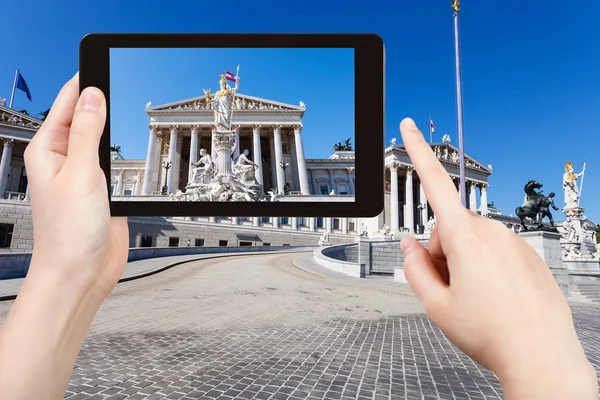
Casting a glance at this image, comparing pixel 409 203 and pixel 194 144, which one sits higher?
pixel 194 144

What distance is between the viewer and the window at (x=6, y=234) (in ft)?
117

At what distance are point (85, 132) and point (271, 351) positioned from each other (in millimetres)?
5625

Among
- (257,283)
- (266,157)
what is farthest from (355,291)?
(266,157)

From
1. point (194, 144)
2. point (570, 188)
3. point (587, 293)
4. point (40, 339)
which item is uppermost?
point (194, 144)

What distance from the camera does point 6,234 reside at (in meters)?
36.1

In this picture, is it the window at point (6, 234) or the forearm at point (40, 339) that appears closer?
the forearm at point (40, 339)

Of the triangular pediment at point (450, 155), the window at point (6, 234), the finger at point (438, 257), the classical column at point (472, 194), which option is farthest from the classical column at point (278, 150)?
the finger at point (438, 257)

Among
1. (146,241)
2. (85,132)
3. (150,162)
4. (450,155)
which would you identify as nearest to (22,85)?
(150,162)

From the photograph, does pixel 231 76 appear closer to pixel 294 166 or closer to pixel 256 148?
pixel 256 148

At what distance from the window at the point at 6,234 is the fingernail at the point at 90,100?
45.2 meters

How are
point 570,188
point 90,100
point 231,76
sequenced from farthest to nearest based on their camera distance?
point 570,188 < point 231,76 < point 90,100

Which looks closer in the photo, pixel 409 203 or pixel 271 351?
pixel 271 351

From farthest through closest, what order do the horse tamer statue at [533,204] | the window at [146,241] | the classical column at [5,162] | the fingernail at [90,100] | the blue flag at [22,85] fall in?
1. the classical column at [5,162]
2. the blue flag at [22,85]
3. the window at [146,241]
4. the horse tamer statue at [533,204]
5. the fingernail at [90,100]

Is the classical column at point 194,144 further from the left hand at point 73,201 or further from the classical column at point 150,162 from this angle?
the left hand at point 73,201
